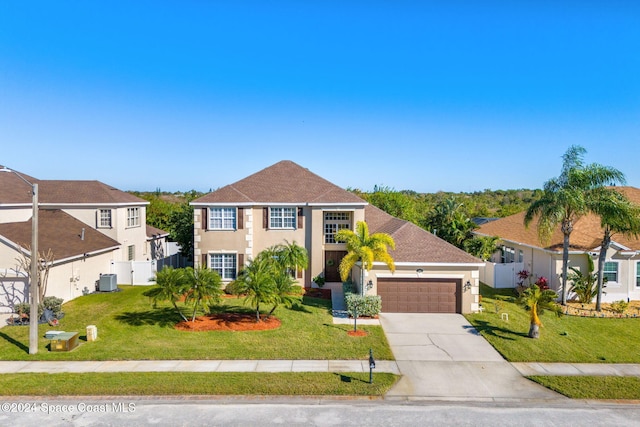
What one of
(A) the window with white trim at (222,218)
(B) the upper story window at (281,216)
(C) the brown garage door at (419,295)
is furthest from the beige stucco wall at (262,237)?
(C) the brown garage door at (419,295)

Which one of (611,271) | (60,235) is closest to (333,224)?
(60,235)

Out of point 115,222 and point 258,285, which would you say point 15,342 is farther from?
point 115,222

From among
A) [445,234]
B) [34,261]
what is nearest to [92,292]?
[34,261]

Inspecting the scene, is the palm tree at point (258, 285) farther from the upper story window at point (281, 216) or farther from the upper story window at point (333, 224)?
the upper story window at point (333, 224)

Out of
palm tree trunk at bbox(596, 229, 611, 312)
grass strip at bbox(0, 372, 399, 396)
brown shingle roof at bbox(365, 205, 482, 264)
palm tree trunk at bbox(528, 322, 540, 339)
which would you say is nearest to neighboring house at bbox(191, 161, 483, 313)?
brown shingle roof at bbox(365, 205, 482, 264)

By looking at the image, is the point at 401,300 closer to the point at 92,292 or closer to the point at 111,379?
the point at 111,379

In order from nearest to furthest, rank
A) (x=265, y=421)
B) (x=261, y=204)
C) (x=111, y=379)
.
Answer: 1. (x=265, y=421)
2. (x=111, y=379)
3. (x=261, y=204)
